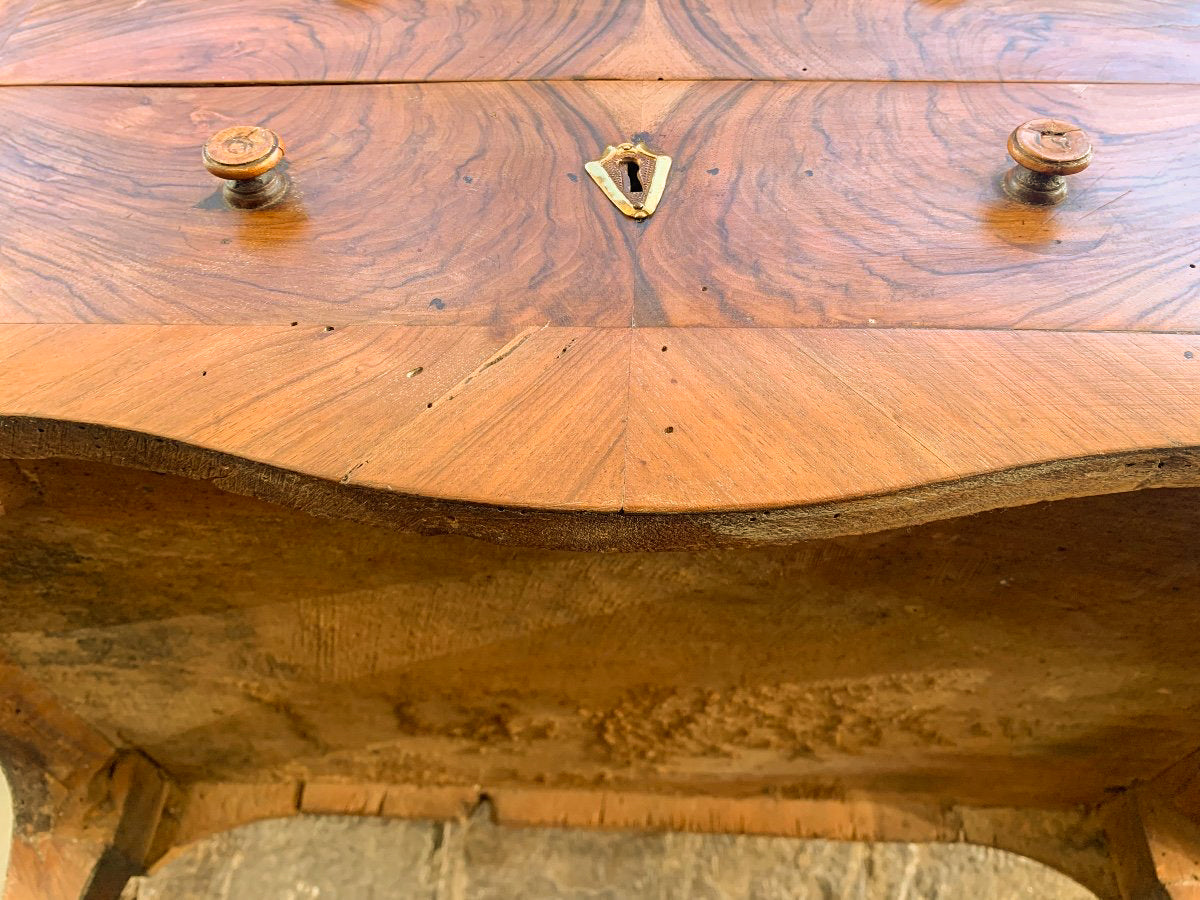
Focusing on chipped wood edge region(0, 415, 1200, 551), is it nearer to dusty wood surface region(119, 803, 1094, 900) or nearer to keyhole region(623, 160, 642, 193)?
keyhole region(623, 160, 642, 193)

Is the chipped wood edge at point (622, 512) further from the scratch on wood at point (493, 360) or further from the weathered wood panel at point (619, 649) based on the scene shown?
the weathered wood panel at point (619, 649)

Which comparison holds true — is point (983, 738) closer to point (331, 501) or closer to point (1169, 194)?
point (1169, 194)

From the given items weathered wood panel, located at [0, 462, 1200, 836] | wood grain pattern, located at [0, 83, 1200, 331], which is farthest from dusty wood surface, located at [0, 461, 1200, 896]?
wood grain pattern, located at [0, 83, 1200, 331]

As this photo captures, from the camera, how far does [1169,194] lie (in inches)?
33.0

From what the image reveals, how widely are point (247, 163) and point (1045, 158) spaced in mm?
697

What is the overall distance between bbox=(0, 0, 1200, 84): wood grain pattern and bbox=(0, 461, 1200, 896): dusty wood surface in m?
0.46

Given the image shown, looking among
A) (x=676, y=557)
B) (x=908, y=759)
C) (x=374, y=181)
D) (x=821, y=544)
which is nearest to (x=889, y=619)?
(x=821, y=544)

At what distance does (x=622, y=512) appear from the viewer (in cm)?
62

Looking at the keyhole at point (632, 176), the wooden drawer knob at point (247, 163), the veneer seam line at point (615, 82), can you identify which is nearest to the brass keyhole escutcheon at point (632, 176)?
the keyhole at point (632, 176)

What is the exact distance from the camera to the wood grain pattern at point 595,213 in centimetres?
76

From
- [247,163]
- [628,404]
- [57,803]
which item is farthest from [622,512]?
[57,803]

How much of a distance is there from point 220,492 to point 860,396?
67 centimetres

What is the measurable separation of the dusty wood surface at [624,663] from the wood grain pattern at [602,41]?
462mm

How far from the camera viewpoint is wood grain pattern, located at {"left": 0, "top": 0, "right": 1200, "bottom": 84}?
0.97 metres
